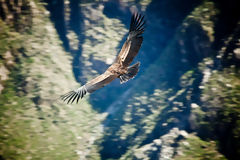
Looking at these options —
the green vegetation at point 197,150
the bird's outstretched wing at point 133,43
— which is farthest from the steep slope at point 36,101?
the bird's outstretched wing at point 133,43

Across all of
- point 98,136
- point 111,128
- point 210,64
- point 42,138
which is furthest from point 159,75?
point 42,138

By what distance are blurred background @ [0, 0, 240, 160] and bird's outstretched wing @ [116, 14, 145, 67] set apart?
2864 millimetres

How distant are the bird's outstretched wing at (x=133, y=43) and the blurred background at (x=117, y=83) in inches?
113

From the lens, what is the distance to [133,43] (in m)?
2.48

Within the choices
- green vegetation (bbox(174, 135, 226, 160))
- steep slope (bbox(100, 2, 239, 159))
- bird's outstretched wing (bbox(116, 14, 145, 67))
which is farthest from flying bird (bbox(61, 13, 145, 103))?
steep slope (bbox(100, 2, 239, 159))

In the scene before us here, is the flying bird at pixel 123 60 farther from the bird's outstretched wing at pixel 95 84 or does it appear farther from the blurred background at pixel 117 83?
the blurred background at pixel 117 83

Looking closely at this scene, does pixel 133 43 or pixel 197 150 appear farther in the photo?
pixel 197 150

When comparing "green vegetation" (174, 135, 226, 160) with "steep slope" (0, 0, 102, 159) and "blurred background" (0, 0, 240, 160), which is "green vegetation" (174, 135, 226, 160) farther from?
"steep slope" (0, 0, 102, 159)

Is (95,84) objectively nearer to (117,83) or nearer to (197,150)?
(197,150)

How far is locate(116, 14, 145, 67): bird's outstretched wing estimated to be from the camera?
2.48 meters

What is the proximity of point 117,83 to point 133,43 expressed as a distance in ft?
16.0

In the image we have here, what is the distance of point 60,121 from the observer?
218 inches

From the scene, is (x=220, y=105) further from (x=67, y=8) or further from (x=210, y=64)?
(x=67, y=8)

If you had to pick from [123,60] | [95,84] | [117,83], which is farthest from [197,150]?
[117,83]
